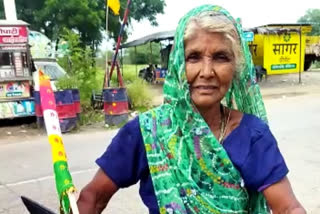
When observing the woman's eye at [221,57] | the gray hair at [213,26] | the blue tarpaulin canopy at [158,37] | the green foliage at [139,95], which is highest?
the blue tarpaulin canopy at [158,37]

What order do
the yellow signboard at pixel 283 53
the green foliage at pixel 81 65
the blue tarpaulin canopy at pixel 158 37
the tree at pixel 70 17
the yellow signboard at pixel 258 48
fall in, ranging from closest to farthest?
the green foliage at pixel 81 65 < the yellow signboard at pixel 283 53 < the blue tarpaulin canopy at pixel 158 37 < the yellow signboard at pixel 258 48 < the tree at pixel 70 17

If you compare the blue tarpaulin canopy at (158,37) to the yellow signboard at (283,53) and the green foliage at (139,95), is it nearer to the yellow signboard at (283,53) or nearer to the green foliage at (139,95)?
the yellow signboard at (283,53)

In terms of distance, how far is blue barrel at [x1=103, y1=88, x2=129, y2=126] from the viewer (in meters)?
8.30

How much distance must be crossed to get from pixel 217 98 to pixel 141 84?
9487 millimetres

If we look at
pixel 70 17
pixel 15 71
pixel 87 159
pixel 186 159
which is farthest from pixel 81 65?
pixel 70 17

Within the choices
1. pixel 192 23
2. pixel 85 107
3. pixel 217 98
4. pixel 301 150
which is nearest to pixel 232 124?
pixel 217 98

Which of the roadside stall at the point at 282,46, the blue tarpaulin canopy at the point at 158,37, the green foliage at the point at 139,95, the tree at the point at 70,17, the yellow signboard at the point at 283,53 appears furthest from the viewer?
the tree at the point at 70,17

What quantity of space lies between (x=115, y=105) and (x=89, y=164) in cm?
286

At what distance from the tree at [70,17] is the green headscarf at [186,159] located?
18497mm

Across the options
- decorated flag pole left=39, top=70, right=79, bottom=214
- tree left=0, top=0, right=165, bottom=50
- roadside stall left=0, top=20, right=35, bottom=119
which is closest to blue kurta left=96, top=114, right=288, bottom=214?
decorated flag pole left=39, top=70, right=79, bottom=214

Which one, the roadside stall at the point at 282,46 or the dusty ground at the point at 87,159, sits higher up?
the roadside stall at the point at 282,46

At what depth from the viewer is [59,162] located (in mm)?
1077

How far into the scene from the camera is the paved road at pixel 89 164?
418cm

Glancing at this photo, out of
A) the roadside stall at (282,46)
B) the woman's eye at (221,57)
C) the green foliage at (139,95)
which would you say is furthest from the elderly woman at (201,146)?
the roadside stall at (282,46)
